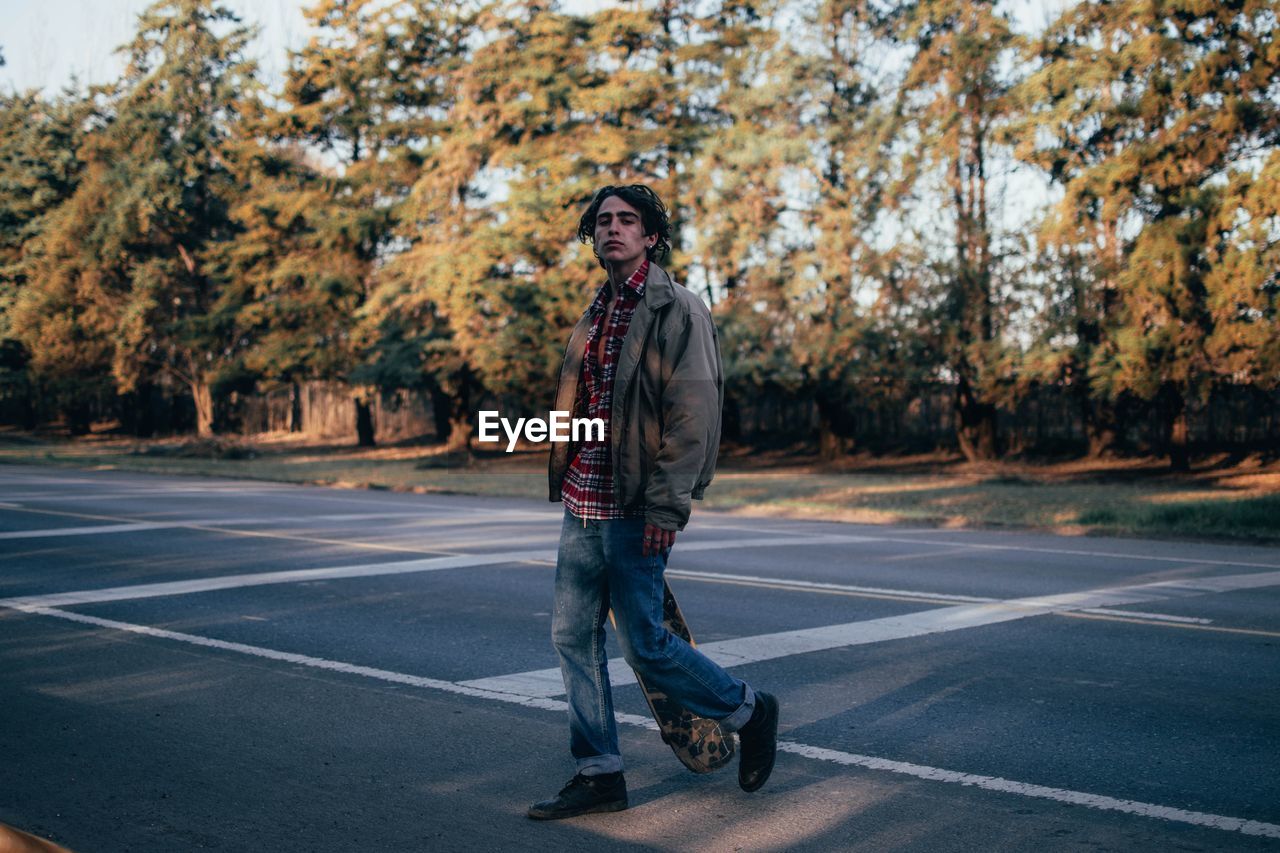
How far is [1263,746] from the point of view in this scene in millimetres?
5363

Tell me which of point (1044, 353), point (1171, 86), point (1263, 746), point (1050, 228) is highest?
point (1171, 86)

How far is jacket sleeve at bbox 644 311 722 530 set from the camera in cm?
423

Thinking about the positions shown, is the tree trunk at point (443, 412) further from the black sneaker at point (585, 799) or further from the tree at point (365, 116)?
the black sneaker at point (585, 799)

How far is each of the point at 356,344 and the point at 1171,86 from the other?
22185 mm

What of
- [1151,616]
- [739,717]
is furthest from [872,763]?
[1151,616]

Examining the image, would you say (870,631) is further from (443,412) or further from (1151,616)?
(443,412)

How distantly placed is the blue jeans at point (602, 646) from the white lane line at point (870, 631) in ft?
5.84

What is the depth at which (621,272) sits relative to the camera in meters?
4.52

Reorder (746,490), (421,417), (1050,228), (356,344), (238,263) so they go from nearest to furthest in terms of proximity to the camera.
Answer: (746,490) < (1050,228) < (356,344) < (238,263) < (421,417)

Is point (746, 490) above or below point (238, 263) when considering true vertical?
below

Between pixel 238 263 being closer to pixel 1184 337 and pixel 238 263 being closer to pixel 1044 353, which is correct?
pixel 1044 353

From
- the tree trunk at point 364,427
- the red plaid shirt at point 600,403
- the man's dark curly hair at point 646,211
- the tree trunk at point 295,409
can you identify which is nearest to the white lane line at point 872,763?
the red plaid shirt at point 600,403

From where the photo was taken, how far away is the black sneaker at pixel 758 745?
4621 millimetres

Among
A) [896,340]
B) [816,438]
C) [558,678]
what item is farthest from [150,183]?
[558,678]
